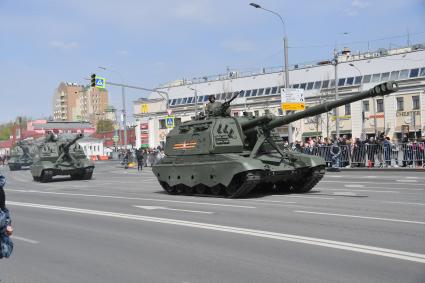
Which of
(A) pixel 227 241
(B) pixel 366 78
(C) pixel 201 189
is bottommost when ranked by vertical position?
(A) pixel 227 241

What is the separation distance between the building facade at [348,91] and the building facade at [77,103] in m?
83.9

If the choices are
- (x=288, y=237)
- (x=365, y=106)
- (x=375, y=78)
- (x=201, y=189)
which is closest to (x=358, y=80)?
(x=375, y=78)

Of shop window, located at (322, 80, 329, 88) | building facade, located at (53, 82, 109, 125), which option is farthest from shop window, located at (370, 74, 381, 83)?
building facade, located at (53, 82, 109, 125)

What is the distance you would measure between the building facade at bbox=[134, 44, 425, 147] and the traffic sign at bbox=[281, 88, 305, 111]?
45.4 feet

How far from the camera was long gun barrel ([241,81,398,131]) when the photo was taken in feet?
43.7

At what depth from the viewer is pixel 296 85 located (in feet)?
221

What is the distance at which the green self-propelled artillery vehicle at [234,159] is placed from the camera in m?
15.7

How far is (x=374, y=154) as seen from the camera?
27.5 meters

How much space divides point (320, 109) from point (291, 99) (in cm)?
1790

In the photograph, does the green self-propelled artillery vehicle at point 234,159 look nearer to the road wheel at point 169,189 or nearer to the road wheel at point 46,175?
the road wheel at point 169,189

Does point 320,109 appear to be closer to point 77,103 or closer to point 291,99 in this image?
point 291,99

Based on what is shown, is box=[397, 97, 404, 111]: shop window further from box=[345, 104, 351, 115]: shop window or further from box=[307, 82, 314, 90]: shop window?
box=[307, 82, 314, 90]: shop window

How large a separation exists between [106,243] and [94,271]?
200 cm

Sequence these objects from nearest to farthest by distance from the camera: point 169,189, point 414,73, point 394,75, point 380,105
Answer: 1. point 169,189
2. point 414,73
3. point 394,75
4. point 380,105
